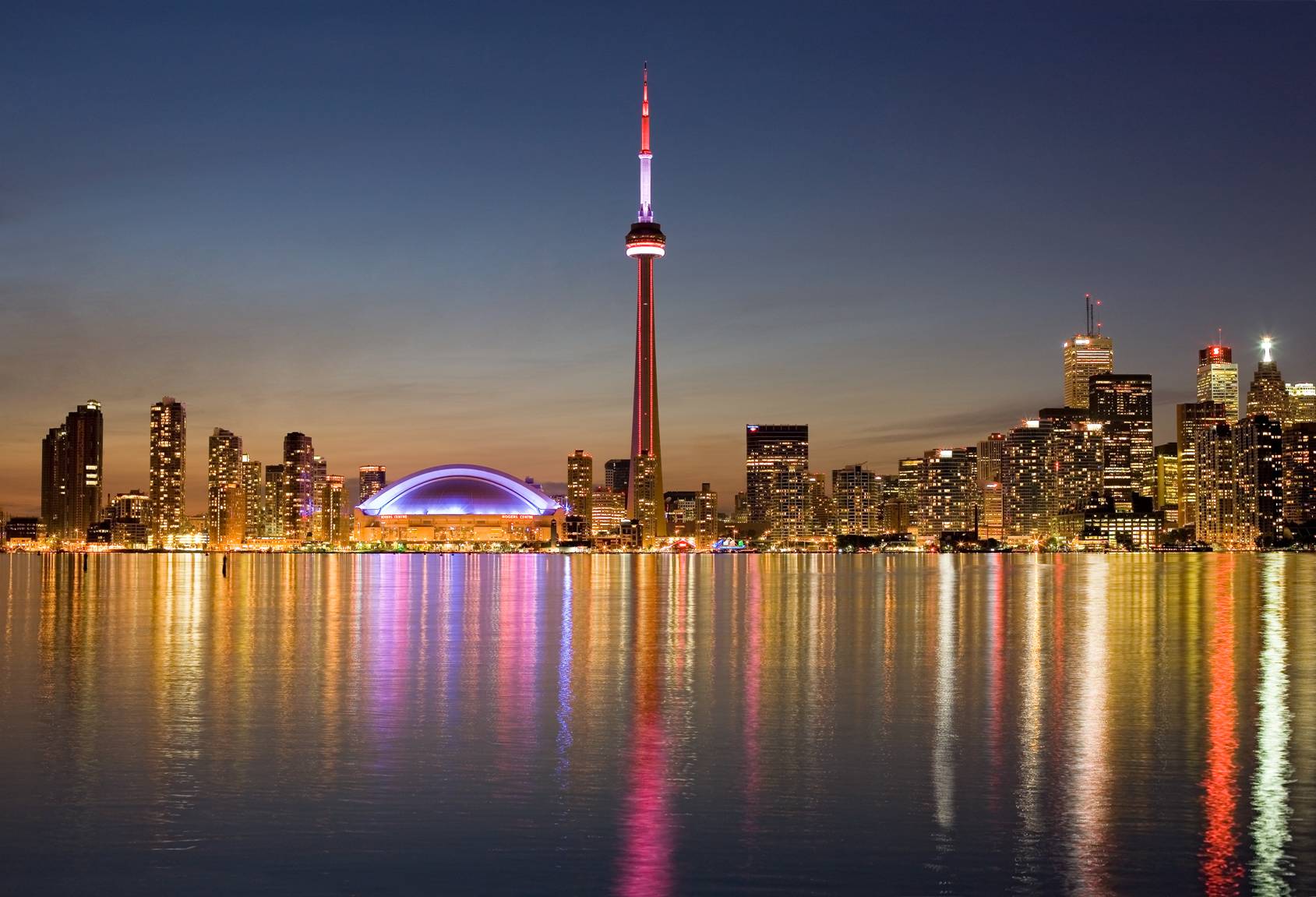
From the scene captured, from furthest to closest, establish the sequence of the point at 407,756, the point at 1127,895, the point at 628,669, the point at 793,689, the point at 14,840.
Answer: the point at 628,669, the point at 793,689, the point at 407,756, the point at 14,840, the point at 1127,895

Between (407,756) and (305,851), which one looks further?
(407,756)

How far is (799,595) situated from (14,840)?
220 feet

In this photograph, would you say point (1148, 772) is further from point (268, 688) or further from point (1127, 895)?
point (268, 688)

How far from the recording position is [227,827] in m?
17.8

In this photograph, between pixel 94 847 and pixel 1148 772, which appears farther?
pixel 1148 772

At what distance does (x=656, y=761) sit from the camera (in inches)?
889

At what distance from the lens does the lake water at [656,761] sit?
1580cm

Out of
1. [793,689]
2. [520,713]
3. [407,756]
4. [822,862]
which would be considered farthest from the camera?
[793,689]

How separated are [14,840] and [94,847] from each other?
3.92 ft

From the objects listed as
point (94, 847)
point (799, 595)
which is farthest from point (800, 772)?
point (799, 595)

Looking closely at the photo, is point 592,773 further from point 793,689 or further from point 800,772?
point 793,689

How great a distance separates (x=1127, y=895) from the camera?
1453 cm

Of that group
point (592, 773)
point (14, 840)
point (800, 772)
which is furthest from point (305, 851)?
point (800, 772)

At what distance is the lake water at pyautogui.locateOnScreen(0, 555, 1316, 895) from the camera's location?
A: 15797 millimetres
